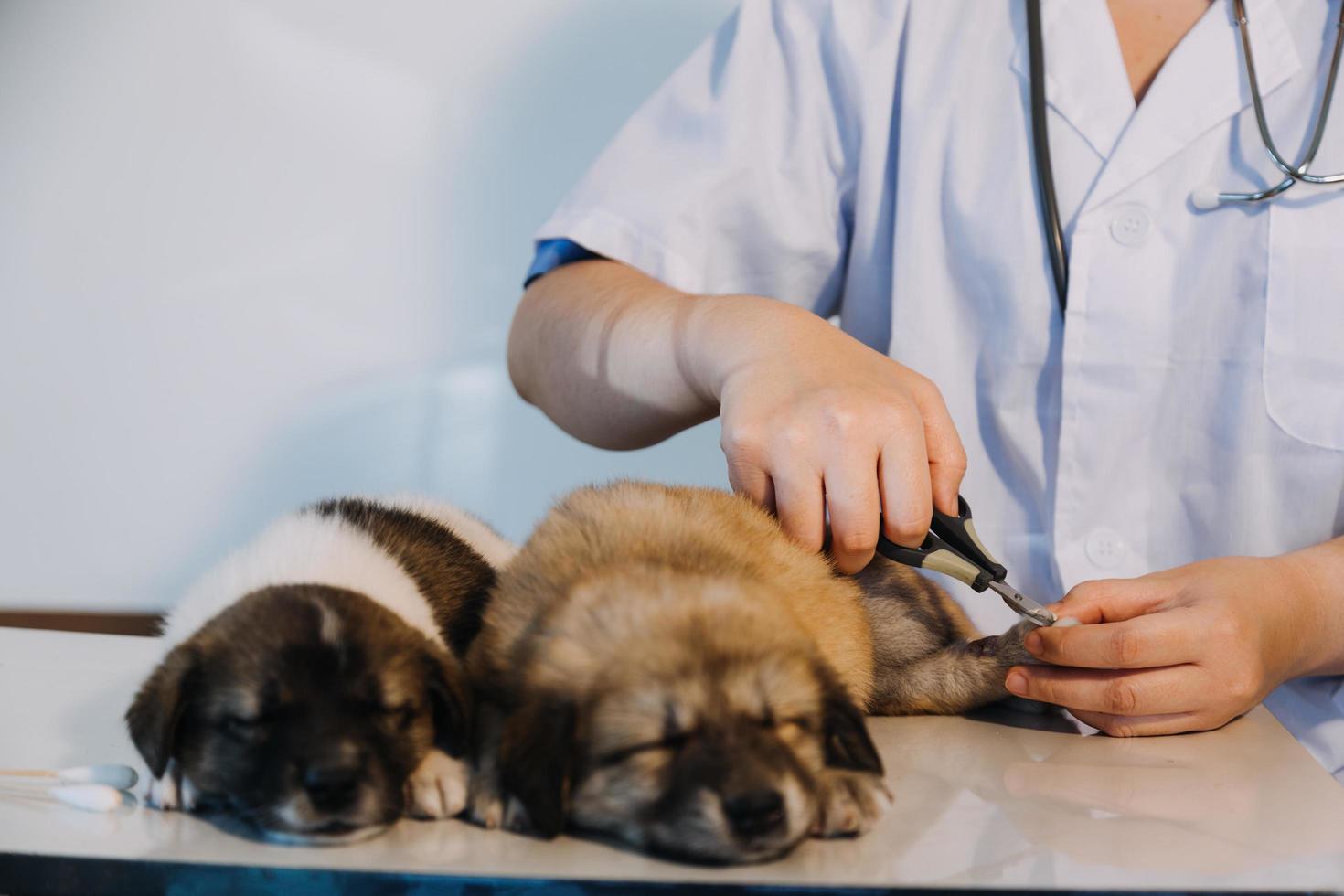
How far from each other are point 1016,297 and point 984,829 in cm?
113

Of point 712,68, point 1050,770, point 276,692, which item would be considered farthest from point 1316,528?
point 276,692

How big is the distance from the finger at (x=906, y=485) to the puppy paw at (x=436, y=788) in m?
0.59

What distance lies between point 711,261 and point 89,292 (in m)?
1.99

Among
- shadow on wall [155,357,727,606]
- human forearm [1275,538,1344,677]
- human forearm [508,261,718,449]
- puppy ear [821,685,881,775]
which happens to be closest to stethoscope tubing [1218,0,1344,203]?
human forearm [1275,538,1344,677]

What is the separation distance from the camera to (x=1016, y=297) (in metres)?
1.97

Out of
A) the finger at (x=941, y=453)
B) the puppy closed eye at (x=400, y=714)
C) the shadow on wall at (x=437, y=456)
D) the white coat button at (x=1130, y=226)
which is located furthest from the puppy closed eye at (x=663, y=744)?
the shadow on wall at (x=437, y=456)

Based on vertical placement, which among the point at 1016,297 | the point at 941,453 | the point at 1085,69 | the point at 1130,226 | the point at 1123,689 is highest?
the point at 1085,69

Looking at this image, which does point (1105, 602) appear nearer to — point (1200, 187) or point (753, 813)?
point (753, 813)

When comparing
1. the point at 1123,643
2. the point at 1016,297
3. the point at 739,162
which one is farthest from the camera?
the point at 739,162

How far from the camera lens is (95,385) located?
329 cm

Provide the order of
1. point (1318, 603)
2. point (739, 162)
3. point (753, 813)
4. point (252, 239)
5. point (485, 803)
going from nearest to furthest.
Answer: point (753, 813), point (485, 803), point (1318, 603), point (739, 162), point (252, 239)

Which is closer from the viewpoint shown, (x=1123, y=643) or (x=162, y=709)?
(x=162, y=709)

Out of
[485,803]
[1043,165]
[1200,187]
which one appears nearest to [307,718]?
[485,803]

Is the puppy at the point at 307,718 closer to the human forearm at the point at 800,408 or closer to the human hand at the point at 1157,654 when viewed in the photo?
the human forearm at the point at 800,408
